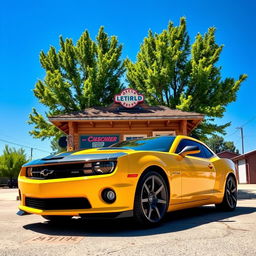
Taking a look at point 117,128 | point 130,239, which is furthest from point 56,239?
point 117,128

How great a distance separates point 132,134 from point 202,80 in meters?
9.98

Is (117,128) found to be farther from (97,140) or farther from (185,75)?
(185,75)

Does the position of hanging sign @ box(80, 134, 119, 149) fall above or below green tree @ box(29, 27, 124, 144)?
below

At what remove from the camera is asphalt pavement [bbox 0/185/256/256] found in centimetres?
284

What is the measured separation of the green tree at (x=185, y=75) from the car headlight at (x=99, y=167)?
59.4 ft

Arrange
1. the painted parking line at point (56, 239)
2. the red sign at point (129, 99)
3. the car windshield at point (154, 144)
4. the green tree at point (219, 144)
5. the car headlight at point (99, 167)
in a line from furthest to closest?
the green tree at point (219, 144), the red sign at point (129, 99), the car windshield at point (154, 144), the car headlight at point (99, 167), the painted parking line at point (56, 239)

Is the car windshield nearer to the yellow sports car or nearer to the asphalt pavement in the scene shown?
the yellow sports car

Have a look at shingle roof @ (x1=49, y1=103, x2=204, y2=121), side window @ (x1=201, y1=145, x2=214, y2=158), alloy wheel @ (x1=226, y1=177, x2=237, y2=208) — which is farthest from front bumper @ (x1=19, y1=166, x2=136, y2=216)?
shingle roof @ (x1=49, y1=103, x2=204, y2=121)

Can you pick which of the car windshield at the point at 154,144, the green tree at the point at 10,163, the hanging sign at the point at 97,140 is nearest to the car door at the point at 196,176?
the car windshield at the point at 154,144

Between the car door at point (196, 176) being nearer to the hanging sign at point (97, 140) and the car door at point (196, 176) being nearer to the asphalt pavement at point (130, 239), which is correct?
the asphalt pavement at point (130, 239)

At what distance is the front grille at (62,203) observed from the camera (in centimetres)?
375

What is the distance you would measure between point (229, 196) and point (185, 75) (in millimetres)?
18671

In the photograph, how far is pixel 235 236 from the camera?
3.45m

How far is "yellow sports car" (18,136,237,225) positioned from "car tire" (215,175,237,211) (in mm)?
1378
